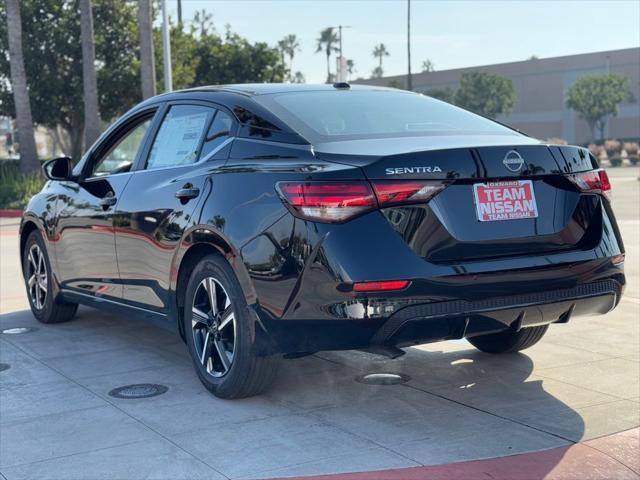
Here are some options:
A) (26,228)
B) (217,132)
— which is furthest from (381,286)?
(26,228)

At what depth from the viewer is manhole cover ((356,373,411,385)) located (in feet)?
18.2

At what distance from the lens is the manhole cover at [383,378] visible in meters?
5.54

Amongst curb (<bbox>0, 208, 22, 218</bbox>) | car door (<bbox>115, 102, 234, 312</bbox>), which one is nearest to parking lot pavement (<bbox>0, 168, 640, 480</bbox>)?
car door (<bbox>115, 102, 234, 312</bbox>)

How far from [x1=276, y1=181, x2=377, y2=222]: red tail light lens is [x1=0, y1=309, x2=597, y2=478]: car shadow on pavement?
3.48 feet

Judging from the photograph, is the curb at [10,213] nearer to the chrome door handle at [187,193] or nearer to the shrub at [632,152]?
the chrome door handle at [187,193]

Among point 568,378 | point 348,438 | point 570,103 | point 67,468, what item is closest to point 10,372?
point 67,468

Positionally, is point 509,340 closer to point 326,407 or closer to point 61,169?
point 326,407

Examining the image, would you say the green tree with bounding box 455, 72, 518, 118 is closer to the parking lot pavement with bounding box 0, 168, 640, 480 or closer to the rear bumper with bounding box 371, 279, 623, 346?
the parking lot pavement with bounding box 0, 168, 640, 480

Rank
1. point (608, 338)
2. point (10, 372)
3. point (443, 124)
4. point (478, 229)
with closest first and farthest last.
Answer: point (478, 229) < point (443, 124) < point (10, 372) < point (608, 338)

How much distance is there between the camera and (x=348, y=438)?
4.52 metres

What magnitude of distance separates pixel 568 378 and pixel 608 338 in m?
1.16

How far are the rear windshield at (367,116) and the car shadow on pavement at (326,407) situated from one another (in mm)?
1285

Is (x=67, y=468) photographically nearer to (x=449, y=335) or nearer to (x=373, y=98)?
(x=449, y=335)

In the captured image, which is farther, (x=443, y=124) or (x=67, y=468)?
(x=443, y=124)
